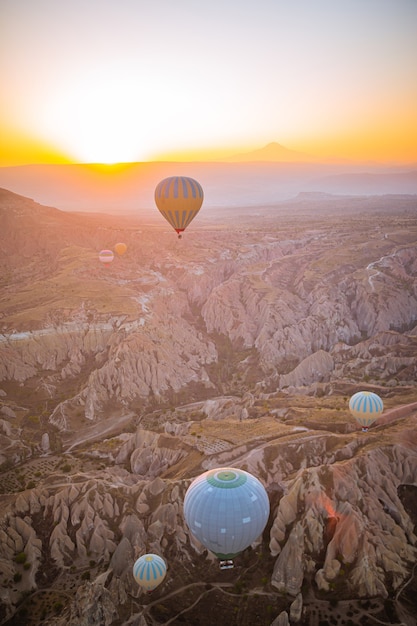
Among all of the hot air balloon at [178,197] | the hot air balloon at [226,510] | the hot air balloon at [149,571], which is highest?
the hot air balloon at [178,197]

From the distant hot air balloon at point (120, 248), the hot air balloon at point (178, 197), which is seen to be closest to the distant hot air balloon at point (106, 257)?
the distant hot air balloon at point (120, 248)

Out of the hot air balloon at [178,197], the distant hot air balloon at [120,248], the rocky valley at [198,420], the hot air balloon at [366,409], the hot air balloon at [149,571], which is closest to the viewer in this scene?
the hot air balloon at [149,571]

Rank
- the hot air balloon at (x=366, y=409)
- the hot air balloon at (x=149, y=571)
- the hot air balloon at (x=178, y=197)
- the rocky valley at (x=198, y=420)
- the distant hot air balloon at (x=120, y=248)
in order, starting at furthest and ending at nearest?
the distant hot air balloon at (x=120, y=248) → the hot air balloon at (x=178, y=197) → the hot air balloon at (x=366, y=409) → the rocky valley at (x=198, y=420) → the hot air balloon at (x=149, y=571)

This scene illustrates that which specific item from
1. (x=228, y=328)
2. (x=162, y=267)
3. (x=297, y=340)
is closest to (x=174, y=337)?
(x=228, y=328)

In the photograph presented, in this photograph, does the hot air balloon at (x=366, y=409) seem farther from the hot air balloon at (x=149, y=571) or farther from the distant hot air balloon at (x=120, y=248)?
the distant hot air balloon at (x=120, y=248)

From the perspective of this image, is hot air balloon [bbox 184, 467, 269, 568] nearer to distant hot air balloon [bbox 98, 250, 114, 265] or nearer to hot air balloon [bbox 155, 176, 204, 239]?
hot air balloon [bbox 155, 176, 204, 239]

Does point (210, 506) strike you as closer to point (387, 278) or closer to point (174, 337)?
point (174, 337)

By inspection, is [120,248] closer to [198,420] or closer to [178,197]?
[178,197]
